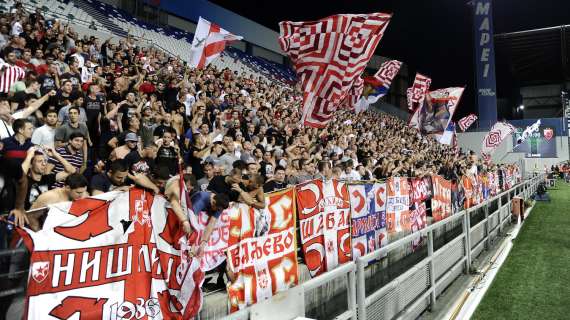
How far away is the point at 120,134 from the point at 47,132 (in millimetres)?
1187

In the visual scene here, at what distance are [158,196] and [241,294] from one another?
1614 millimetres

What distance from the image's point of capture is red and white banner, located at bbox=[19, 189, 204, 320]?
→ 3123 mm

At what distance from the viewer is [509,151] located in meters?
42.9

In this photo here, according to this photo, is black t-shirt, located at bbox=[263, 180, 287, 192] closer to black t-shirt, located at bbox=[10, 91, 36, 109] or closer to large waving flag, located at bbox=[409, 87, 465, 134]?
black t-shirt, located at bbox=[10, 91, 36, 109]

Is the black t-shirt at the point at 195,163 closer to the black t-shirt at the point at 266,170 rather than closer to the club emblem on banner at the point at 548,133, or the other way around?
the black t-shirt at the point at 266,170

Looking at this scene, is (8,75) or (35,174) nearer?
(35,174)

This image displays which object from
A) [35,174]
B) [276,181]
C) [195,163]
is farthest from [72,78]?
[276,181]

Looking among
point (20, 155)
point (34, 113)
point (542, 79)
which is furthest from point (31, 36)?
point (542, 79)

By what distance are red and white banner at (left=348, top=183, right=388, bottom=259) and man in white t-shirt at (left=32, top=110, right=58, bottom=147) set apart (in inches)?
187

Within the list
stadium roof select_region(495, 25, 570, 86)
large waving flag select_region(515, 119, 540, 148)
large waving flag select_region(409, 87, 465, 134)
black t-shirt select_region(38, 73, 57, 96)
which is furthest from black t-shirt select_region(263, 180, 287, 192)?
stadium roof select_region(495, 25, 570, 86)

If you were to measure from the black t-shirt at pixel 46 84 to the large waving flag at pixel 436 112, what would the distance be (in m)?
18.4

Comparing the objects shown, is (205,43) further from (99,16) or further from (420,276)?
(99,16)

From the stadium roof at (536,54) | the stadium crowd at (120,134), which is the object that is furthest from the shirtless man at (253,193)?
the stadium roof at (536,54)

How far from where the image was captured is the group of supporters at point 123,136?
5.00m
